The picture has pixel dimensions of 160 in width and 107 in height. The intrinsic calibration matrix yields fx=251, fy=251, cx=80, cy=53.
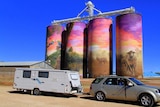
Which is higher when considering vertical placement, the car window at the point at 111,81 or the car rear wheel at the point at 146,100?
the car window at the point at 111,81

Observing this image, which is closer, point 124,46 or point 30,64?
point 124,46

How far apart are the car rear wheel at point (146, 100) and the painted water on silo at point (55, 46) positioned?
2027 inches

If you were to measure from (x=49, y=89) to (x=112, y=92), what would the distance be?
19.9 feet

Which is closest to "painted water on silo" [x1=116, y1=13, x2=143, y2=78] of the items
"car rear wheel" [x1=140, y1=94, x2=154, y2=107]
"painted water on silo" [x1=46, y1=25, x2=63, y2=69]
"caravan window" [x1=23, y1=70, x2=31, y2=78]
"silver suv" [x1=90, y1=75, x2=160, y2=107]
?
"painted water on silo" [x1=46, y1=25, x2=63, y2=69]

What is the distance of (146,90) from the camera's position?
14391mm

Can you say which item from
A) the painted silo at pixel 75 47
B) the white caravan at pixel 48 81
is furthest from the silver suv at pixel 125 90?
the painted silo at pixel 75 47

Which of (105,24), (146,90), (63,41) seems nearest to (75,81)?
(146,90)

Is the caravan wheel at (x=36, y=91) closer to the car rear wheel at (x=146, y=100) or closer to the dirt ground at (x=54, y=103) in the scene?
the dirt ground at (x=54, y=103)

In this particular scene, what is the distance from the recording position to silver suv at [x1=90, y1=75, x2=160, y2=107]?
46.6ft

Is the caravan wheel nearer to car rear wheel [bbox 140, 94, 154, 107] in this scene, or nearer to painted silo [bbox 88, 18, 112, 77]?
car rear wheel [bbox 140, 94, 154, 107]

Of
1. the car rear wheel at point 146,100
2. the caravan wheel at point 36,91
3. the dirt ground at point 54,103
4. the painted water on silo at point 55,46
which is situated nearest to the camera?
Answer: the dirt ground at point 54,103

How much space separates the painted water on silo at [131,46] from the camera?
2007 inches

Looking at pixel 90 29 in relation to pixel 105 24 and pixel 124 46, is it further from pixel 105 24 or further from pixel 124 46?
pixel 124 46

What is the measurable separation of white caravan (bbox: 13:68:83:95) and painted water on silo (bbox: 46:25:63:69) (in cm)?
4345
